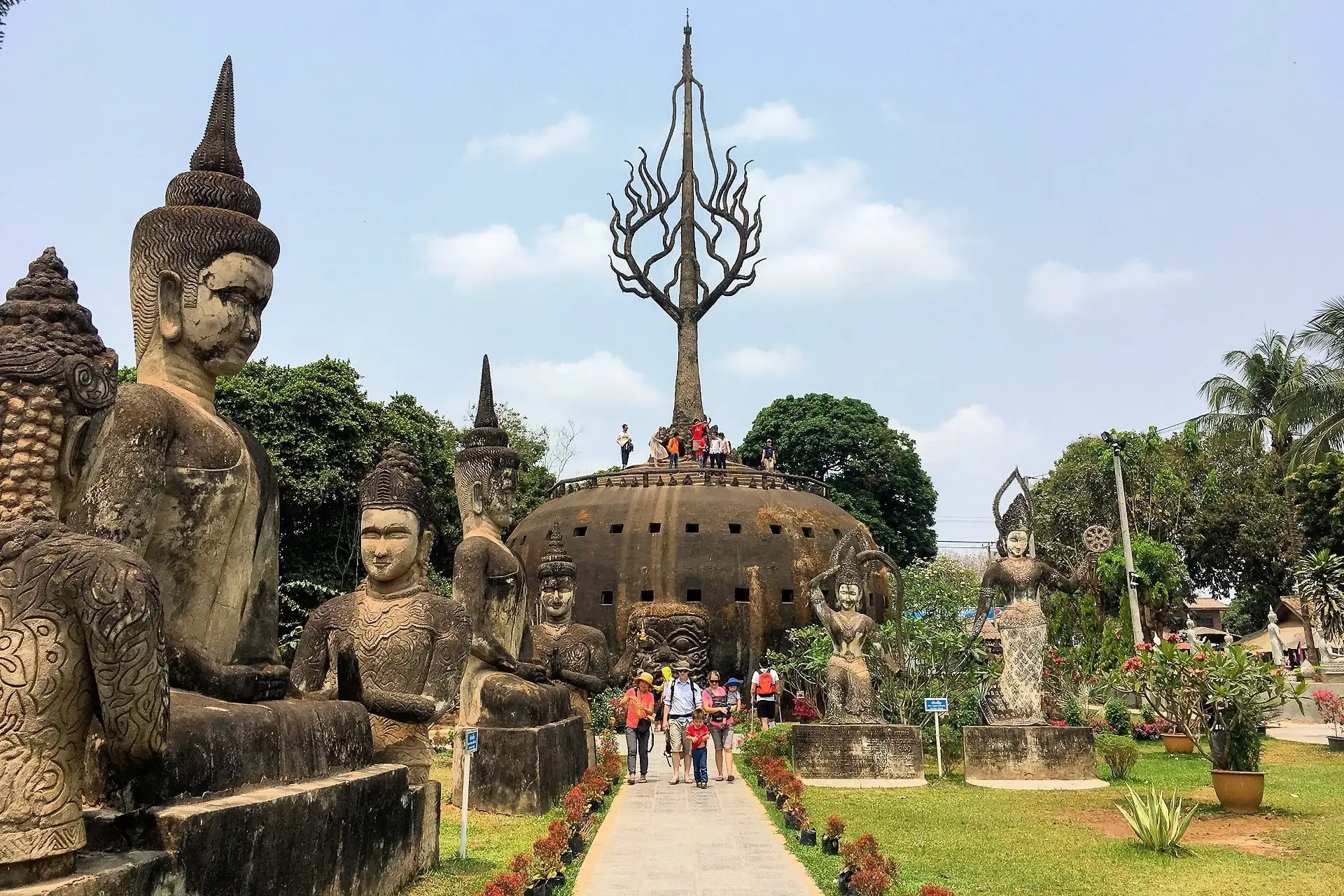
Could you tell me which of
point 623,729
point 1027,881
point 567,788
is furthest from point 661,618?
point 1027,881

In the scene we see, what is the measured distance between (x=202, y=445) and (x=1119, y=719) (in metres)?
18.1

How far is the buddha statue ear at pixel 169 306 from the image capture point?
4.92m

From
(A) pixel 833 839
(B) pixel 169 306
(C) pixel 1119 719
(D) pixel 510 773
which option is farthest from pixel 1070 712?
(B) pixel 169 306

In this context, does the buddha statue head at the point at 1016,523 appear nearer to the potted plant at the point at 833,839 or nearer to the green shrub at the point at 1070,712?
the green shrub at the point at 1070,712

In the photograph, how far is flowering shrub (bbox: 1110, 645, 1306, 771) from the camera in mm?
10570

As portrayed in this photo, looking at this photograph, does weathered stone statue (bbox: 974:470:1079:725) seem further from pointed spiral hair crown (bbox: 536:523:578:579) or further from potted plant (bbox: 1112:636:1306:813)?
pointed spiral hair crown (bbox: 536:523:578:579)

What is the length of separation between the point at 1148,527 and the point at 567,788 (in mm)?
29143

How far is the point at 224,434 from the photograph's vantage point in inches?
192

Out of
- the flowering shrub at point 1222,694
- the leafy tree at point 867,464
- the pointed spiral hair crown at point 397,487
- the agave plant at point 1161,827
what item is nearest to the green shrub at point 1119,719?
the flowering shrub at point 1222,694

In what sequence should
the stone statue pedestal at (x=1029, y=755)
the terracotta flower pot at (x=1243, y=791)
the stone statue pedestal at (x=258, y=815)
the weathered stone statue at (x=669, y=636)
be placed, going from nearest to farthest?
the stone statue pedestal at (x=258, y=815) → the terracotta flower pot at (x=1243, y=791) → the stone statue pedestal at (x=1029, y=755) → the weathered stone statue at (x=669, y=636)

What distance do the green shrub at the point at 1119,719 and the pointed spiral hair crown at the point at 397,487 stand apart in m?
15.7

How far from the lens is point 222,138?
537 cm

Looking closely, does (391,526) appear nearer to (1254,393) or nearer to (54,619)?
(54,619)

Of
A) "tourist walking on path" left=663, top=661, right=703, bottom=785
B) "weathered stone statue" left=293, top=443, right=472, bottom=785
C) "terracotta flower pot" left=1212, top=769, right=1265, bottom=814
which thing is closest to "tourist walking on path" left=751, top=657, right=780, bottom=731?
"tourist walking on path" left=663, top=661, right=703, bottom=785
